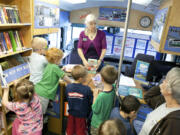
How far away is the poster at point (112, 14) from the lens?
5.26 meters

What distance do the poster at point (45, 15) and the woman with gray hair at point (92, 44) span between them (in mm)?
731

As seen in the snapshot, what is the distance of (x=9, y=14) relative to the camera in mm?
2104

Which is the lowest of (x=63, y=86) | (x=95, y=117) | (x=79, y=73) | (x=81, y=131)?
(x=81, y=131)

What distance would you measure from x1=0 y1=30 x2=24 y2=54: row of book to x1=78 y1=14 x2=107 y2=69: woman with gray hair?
101cm

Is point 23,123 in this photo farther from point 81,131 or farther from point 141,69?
point 141,69

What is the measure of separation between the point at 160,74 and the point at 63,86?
1395mm

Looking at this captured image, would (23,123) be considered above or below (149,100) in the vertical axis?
below

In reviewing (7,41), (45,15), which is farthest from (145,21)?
(7,41)

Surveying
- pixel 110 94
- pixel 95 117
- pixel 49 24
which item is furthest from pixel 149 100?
pixel 49 24

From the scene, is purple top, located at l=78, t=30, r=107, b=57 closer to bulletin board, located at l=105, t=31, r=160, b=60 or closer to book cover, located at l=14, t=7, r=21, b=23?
book cover, located at l=14, t=7, r=21, b=23

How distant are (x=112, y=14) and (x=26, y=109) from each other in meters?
4.66

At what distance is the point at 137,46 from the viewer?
5.96 meters

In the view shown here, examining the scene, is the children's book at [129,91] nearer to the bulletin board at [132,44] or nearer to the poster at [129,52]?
the bulletin board at [132,44]

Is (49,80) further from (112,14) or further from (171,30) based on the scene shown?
(112,14)
